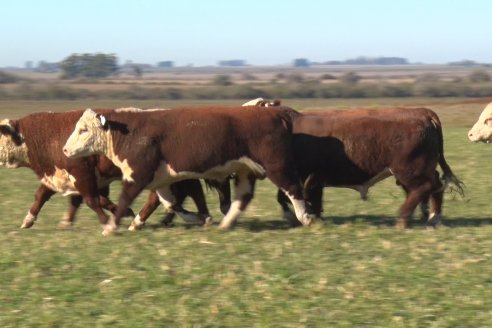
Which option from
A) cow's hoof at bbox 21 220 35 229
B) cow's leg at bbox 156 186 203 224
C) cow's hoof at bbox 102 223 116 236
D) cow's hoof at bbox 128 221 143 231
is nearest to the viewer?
cow's hoof at bbox 102 223 116 236

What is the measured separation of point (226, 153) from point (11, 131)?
2395 millimetres

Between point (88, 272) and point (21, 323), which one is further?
point (88, 272)

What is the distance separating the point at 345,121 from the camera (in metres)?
10.5

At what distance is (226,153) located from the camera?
994 centimetres

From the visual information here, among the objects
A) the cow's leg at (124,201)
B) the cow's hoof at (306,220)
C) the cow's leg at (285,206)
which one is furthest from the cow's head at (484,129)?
the cow's leg at (124,201)

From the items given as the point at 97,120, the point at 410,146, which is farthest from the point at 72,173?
the point at 410,146

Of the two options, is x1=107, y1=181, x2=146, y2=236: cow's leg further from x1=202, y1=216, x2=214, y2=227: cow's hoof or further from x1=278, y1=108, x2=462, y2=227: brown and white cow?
x1=278, y1=108, x2=462, y2=227: brown and white cow

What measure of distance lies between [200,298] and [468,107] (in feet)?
103

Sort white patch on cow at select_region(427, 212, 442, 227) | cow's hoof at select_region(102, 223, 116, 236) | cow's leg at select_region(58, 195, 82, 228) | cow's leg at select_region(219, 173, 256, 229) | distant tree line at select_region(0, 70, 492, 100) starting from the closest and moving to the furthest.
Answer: cow's hoof at select_region(102, 223, 116, 236) < cow's leg at select_region(219, 173, 256, 229) < white patch on cow at select_region(427, 212, 442, 227) < cow's leg at select_region(58, 195, 82, 228) < distant tree line at select_region(0, 70, 492, 100)

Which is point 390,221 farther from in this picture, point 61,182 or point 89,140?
point 61,182

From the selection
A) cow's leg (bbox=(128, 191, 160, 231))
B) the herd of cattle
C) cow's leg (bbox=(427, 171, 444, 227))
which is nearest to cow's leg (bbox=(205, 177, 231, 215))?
the herd of cattle

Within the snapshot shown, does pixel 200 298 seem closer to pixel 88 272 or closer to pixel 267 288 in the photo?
pixel 267 288

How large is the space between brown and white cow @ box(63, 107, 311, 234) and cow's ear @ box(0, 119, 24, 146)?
2.95 ft

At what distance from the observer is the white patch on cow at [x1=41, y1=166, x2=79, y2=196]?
34.6ft
